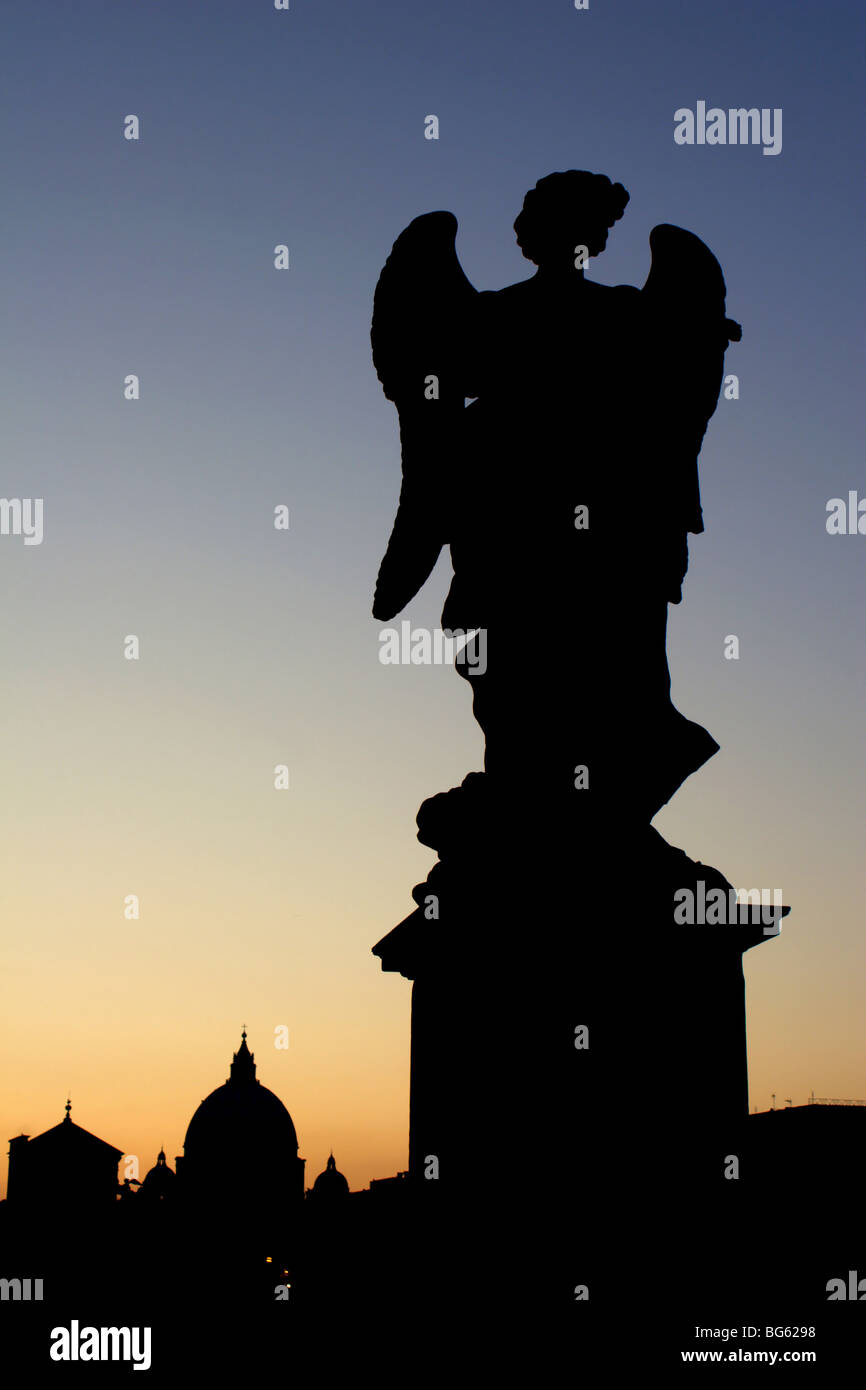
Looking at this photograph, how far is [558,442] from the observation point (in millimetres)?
7203

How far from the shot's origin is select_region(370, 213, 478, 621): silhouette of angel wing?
720 cm

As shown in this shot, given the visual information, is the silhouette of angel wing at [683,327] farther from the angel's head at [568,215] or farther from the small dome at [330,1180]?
the small dome at [330,1180]

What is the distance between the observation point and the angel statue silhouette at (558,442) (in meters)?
7.10

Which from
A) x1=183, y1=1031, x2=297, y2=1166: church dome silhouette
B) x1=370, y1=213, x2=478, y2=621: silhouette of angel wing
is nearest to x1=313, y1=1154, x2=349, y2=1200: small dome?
x1=183, y1=1031, x2=297, y2=1166: church dome silhouette

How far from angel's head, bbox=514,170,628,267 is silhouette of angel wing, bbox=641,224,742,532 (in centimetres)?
23

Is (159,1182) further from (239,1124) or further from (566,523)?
(566,523)

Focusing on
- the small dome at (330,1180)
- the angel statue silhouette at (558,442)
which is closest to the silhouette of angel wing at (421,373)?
the angel statue silhouette at (558,442)

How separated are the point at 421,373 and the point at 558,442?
0.69 metres

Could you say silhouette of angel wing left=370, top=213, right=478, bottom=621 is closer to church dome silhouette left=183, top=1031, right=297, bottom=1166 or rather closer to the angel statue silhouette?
the angel statue silhouette

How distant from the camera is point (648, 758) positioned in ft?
22.8

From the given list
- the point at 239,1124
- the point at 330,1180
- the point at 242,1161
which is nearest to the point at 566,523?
the point at 242,1161
